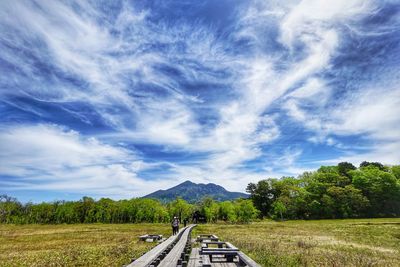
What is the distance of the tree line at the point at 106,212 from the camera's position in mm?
107244

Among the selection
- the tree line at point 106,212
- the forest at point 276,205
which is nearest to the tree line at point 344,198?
the forest at point 276,205

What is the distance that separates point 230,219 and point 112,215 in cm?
4641

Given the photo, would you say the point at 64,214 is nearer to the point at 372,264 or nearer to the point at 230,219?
the point at 230,219

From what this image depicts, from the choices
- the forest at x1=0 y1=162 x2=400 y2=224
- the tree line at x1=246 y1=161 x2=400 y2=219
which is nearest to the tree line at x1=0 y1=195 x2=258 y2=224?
the forest at x1=0 y1=162 x2=400 y2=224

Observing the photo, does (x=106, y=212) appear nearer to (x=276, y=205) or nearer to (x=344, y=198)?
(x=276, y=205)

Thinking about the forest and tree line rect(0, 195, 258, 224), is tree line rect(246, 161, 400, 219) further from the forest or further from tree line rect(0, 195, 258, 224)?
tree line rect(0, 195, 258, 224)

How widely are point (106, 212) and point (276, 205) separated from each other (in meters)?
63.8

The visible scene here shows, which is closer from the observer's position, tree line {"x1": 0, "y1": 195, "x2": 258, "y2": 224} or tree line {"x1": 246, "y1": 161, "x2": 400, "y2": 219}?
tree line {"x1": 246, "y1": 161, "x2": 400, "y2": 219}

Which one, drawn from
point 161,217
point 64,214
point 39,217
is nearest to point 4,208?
point 39,217

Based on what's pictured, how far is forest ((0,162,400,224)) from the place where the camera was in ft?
309

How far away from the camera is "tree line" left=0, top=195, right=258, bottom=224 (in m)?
107

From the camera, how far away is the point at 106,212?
11069 cm

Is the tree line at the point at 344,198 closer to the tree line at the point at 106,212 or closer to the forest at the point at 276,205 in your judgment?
the forest at the point at 276,205

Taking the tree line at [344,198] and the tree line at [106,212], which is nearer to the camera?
the tree line at [344,198]
